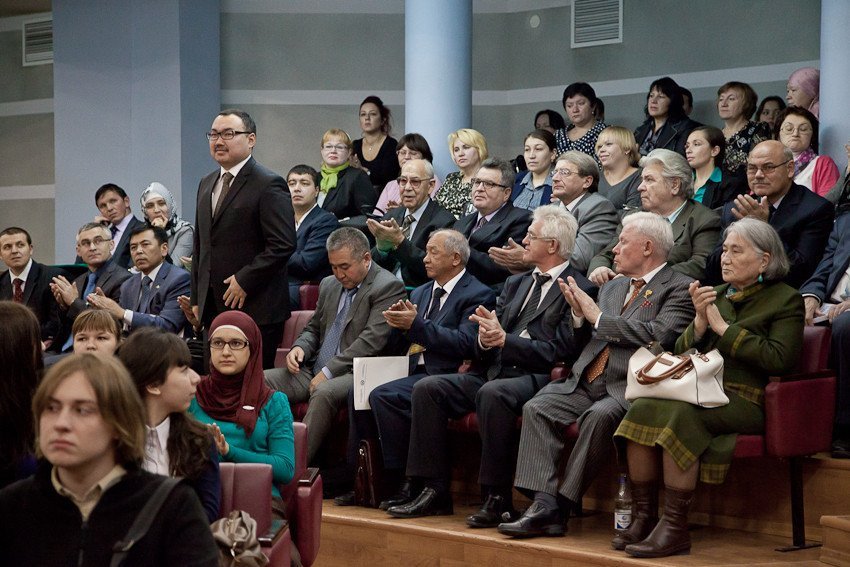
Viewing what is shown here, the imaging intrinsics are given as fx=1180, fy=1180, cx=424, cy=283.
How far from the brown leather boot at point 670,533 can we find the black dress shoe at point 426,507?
96 cm

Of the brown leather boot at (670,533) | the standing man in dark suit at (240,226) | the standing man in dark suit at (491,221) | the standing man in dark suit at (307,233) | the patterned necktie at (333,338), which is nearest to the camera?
the brown leather boot at (670,533)

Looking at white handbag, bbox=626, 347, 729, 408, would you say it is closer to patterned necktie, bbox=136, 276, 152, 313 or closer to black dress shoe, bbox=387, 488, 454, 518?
black dress shoe, bbox=387, 488, 454, 518

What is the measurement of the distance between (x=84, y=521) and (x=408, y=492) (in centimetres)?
282

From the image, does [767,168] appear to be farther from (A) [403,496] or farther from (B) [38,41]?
(B) [38,41]

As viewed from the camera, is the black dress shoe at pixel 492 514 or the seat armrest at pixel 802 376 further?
the black dress shoe at pixel 492 514

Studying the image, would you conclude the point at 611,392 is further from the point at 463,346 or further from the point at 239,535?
the point at 239,535

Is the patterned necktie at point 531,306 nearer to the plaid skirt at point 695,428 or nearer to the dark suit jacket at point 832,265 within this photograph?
the plaid skirt at point 695,428

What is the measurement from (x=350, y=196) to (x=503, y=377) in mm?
2273

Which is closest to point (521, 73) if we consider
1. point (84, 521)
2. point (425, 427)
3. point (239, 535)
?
point (425, 427)

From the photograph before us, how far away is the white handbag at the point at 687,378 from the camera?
12.4ft

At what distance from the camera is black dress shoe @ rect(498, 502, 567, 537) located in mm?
4039

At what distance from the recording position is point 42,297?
6.19m

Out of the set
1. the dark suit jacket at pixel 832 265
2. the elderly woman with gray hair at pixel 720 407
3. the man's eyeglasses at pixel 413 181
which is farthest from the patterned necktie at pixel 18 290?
the dark suit jacket at pixel 832 265

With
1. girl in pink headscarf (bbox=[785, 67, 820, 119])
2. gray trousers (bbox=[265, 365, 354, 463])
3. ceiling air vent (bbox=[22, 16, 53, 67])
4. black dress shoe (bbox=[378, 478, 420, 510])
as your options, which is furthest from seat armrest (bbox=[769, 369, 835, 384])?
ceiling air vent (bbox=[22, 16, 53, 67])
